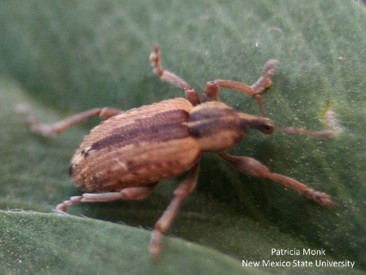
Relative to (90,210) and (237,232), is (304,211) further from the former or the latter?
(90,210)

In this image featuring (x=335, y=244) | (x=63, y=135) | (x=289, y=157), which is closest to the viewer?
(x=335, y=244)

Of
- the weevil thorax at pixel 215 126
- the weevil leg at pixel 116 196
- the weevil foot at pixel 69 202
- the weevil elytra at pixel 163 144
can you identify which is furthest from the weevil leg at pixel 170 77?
the weevil foot at pixel 69 202

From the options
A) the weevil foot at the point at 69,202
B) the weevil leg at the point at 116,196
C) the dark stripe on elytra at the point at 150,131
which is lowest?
the weevil foot at the point at 69,202

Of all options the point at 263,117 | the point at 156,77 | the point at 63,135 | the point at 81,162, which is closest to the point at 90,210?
the point at 81,162

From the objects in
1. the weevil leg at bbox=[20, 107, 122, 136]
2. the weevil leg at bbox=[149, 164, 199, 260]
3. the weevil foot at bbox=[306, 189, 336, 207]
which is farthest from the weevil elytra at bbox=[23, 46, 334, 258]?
the weevil foot at bbox=[306, 189, 336, 207]

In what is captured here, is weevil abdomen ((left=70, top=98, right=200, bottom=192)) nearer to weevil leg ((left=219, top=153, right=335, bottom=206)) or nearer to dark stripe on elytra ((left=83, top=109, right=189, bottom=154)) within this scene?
dark stripe on elytra ((left=83, top=109, right=189, bottom=154))

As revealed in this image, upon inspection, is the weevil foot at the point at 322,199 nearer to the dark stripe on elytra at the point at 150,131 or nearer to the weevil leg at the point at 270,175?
the weevil leg at the point at 270,175

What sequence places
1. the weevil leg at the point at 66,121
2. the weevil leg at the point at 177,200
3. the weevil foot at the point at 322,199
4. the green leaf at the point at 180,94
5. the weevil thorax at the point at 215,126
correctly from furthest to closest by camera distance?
the weevil leg at the point at 66,121, the weevil thorax at the point at 215,126, the weevil leg at the point at 177,200, the weevil foot at the point at 322,199, the green leaf at the point at 180,94
